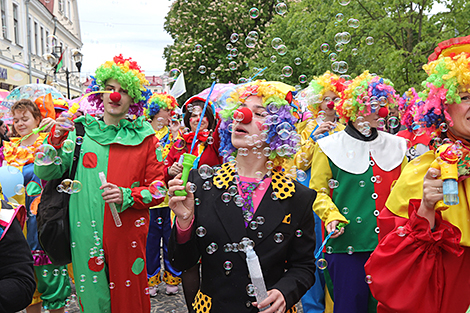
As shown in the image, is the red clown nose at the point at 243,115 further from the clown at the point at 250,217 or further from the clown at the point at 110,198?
the clown at the point at 110,198

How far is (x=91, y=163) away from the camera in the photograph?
131 inches

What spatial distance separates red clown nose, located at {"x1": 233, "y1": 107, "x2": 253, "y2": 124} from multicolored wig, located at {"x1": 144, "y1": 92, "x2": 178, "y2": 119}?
4.26m

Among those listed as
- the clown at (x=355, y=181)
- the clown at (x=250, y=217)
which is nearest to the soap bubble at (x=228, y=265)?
the clown at (x=250, y=217)

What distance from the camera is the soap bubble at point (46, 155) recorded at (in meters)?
3.04

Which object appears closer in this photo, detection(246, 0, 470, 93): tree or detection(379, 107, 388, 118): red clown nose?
detection(379, 107, 388, 118): red clown nose

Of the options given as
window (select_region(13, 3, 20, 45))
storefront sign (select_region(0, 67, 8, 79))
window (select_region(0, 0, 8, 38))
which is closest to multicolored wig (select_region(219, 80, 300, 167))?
storefront sign (select_region(0, 67, 8, 79))

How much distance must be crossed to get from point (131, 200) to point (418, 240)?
2000 mm

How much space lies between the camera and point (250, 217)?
7.48 feet

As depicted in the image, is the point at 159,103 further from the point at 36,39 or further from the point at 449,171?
the point at 36,39

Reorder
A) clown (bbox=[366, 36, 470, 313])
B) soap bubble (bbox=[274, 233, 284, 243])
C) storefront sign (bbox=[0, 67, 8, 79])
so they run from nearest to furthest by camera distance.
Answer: clown (bbox=[366, 36, 470, 313]) < soap bubble (bbox=[274, 233, 284, 243]) < storefront sign (bbox=[0, 67, 8, 79])

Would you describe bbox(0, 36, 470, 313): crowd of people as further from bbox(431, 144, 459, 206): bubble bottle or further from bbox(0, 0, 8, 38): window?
bbox(0, 0, 8, 38): window

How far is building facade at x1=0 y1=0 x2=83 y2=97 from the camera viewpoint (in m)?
19.6

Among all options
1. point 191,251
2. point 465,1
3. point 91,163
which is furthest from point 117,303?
point 465,1

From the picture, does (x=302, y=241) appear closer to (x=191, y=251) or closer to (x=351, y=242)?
(x=191, y=251)
